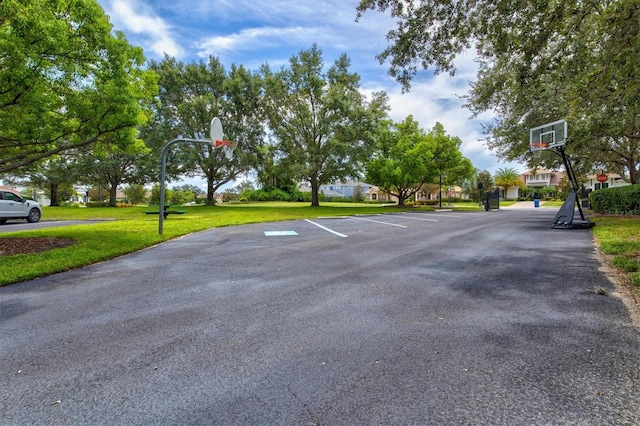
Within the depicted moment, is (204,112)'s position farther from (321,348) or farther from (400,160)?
(321,348)

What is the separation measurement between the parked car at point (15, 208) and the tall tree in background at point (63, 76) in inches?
336

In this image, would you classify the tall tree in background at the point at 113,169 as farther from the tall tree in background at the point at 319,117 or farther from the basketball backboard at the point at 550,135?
the basketball backboard at the point at 550,135

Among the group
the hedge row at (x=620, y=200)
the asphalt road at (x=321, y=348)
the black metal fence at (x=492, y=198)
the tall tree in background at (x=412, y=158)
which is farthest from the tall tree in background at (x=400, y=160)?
the asphalt road at (x=321, y=348)

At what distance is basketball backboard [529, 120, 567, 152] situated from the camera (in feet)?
34.5

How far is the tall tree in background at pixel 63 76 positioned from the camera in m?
6.38

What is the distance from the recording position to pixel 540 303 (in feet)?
12.3

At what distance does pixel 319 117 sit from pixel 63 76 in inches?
911

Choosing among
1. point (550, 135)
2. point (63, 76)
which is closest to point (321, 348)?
point (63, 76)

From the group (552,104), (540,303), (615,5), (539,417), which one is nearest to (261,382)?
(539,417)

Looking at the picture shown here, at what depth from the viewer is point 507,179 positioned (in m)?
65.5

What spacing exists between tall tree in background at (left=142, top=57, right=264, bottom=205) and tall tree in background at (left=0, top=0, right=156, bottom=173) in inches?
759

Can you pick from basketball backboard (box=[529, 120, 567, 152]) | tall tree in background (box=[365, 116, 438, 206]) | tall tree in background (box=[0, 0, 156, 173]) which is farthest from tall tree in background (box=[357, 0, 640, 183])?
tall tree in background (box=[365, 116, 438, 206])

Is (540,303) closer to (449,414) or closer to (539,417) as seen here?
(539,417)

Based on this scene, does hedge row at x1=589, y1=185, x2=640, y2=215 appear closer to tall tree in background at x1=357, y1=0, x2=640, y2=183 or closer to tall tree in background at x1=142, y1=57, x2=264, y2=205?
tall tree in background at x1=357, y1=0, x2=640, y2=183
